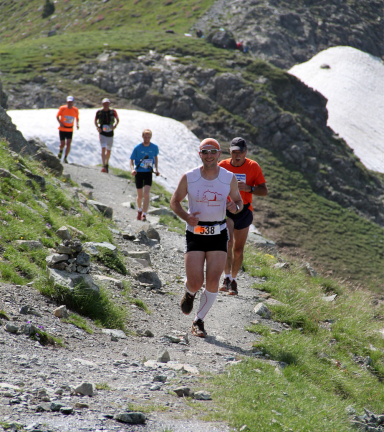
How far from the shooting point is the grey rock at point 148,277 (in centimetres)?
880

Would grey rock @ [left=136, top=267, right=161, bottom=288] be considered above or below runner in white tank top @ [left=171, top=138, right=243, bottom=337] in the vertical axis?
below

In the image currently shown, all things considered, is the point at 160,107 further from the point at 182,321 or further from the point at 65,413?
the point at 65,413

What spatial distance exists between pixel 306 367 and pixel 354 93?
7412cm

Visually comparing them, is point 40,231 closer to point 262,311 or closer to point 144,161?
point 262,311

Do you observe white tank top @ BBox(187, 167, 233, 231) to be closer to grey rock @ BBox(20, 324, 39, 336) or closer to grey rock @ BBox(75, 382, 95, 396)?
grey rock @ BBox(20, 324, 39, 336)

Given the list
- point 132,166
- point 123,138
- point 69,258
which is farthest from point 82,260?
point 123,138

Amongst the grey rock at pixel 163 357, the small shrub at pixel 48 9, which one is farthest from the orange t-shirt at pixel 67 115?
the small shrub at pixel 48 9

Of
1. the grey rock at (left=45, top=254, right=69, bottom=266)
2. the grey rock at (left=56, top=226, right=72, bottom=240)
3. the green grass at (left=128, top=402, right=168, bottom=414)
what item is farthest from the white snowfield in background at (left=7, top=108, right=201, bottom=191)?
the green grass at (left=128, top=402, right=168, bottom=414)

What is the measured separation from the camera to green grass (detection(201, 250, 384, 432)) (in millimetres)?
4165

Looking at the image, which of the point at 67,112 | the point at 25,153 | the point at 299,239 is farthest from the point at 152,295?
the point at 299,239

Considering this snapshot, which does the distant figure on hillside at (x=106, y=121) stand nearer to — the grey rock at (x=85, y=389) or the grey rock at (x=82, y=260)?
the grey rock at (x=82, y=260)

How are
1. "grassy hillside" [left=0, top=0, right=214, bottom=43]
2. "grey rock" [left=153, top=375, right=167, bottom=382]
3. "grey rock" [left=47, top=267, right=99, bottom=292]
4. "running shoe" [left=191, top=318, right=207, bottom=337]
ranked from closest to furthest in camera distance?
"grey rock" [left=153, top=375, right=167, bottom=382] < "grey rock" [left=47, top=267, right=99, bottom=292] < "running shoe" [left=191, top=318, right=207, bottom=337] < "grassy hillside" [left=0, top=0, right=214, bottom=43]

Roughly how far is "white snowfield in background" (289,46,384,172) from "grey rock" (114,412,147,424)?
57266 mm

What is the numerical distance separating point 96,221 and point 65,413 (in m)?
7.31
